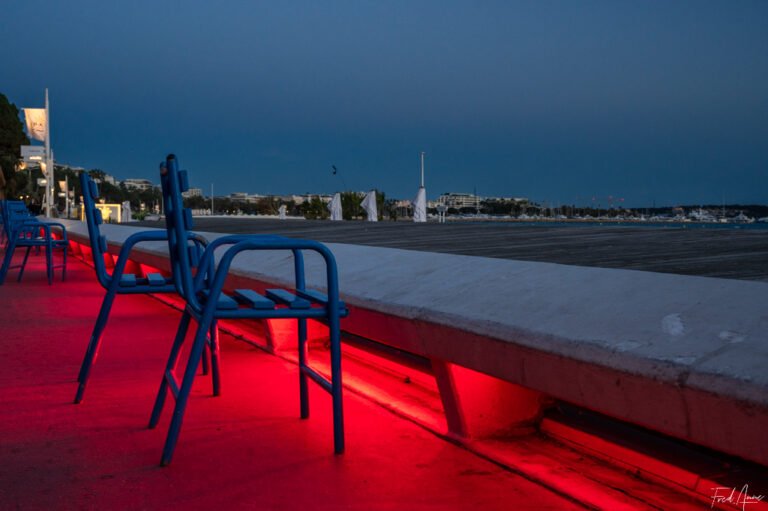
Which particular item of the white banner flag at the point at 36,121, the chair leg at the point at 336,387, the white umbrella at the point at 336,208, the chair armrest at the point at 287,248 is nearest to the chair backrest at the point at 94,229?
the chair armrest at the point at 287,248

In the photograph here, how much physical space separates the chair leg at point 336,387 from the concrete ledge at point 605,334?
0.27 meters

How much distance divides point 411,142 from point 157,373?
13454 centimetres

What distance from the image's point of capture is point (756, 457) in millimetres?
1681

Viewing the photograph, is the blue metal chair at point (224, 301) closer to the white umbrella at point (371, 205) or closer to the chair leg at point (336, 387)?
the chair leg at point (336, 387)

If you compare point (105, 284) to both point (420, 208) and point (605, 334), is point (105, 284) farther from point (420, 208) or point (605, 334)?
point (420, 208)

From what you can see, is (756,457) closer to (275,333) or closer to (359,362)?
(359,362)

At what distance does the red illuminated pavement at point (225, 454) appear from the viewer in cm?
250

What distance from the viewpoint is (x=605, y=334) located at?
2.12m

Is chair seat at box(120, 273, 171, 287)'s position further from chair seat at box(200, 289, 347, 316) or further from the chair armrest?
the chair armrest

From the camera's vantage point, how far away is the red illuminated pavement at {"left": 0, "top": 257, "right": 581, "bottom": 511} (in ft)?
8.20

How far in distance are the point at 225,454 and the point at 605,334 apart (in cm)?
158

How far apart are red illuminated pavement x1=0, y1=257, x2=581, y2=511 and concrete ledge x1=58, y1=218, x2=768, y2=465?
42 centimetres

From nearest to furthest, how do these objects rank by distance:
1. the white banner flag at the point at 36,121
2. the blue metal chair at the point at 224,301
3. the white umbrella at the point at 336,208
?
the blue metal chair at the point at 224,301 < the white umbrella at the point at 336,208 < the white banner flag at the point at 36,121

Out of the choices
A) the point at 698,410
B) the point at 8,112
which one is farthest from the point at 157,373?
the point at 8,112
